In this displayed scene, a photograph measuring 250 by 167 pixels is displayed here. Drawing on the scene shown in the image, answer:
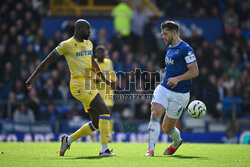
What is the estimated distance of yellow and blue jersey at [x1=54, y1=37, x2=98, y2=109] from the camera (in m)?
10.5

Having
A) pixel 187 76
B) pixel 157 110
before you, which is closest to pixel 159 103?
pixel 157 110

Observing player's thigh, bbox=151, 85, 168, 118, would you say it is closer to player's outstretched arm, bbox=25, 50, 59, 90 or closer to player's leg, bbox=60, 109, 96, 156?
player's leg, bbox=60, 109, 96, 156

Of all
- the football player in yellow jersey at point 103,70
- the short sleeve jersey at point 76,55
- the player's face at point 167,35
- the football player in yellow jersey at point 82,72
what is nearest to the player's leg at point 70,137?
the football player in yellow jersey at point 82,72

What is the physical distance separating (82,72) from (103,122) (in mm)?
1181

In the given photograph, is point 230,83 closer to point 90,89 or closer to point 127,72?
point 127,72

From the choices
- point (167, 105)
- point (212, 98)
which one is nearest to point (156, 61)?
point (212, 98)

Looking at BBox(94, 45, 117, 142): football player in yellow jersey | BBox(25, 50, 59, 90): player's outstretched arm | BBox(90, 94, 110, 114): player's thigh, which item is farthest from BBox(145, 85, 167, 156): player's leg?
BBox(94, 45, 117, 142): football player in yellow jersey

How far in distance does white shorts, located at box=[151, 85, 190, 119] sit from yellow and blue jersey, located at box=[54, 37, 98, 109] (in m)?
1.32

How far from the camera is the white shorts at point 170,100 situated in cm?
1040

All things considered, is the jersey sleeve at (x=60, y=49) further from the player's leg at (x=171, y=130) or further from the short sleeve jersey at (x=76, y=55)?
the player's leg at (x=171, y=130)

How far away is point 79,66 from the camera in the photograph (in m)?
10.6

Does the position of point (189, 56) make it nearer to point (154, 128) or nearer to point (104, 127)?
point (154, 128)

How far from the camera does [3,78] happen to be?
66.6ft

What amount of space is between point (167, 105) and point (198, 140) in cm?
842
